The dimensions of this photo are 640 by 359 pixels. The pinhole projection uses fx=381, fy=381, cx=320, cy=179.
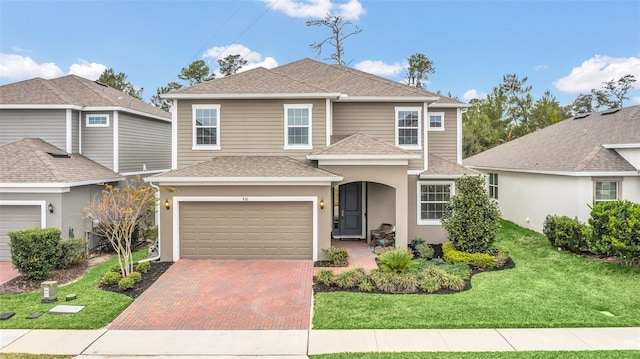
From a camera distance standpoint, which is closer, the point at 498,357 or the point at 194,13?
the point at 498,357

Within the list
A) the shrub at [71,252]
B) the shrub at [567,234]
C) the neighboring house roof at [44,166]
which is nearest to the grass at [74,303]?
the shrub at [71,252]

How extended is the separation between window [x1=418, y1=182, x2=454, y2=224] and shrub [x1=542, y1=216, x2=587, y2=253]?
384 cm

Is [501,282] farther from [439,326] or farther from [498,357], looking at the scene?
[498,357]

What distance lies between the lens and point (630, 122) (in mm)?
16266

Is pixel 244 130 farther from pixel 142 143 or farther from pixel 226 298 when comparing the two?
pixel 142 143

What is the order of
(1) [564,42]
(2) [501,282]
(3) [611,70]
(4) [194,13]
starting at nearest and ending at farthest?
(2) [501,282], (4) [194,13], (1) [564,42], (3) [611,70]

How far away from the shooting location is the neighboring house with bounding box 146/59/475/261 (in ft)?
39.8

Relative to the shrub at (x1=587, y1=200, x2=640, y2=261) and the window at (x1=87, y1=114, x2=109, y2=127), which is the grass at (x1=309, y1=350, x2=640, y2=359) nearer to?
the shrub at (x1=587, y1=200, x2=640, y2=261)

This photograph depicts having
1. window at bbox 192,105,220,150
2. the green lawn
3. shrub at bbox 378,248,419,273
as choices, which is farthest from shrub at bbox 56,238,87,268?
shrub at bbox 378,248,419,273

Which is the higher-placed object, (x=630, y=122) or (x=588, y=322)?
(x=630, y=122)

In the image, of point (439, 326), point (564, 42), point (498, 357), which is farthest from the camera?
point (564, 42)

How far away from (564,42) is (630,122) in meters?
13.8

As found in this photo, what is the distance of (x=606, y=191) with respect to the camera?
14.4 meters

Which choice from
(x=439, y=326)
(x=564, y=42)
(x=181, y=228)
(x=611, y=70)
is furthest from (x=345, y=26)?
(x=611, y=70)
